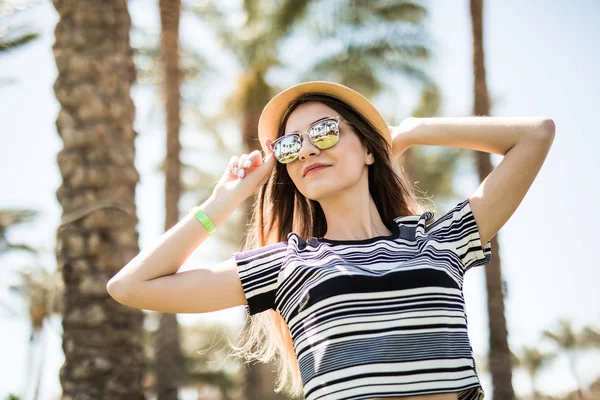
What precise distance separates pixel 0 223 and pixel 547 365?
37249mm

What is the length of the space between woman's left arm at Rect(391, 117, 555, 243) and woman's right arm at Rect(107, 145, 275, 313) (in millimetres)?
1021

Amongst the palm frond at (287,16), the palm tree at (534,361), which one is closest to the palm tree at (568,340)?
the palm tree at (534,361)

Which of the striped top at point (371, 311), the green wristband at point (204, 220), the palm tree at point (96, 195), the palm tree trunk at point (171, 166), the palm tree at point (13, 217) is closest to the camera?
the striped top at point (371, 311)

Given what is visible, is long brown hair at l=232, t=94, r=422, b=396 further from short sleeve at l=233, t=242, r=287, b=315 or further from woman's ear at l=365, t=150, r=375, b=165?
short sleeve at l=233, t=242, r=287, b=315

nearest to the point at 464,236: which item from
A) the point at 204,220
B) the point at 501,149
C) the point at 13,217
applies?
the point at 501,149

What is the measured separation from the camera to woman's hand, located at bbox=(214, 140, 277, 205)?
9.23 feet

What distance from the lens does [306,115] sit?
116 inches

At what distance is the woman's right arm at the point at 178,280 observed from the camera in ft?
8.35

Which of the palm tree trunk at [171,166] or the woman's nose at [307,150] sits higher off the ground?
the palm tree trunk at [171,166]

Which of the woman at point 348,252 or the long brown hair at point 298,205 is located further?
the long brown hair at point 298,205

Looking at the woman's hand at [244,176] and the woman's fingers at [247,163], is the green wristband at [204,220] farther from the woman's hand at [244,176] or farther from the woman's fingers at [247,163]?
the woman's fingers at [247,163]

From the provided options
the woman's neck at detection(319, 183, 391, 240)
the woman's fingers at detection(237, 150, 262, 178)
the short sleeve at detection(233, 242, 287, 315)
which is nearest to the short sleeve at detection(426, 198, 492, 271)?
the woman's neck at detection(319, 183, 391, 240)

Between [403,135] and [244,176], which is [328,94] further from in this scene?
[244,176]

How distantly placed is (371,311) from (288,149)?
78 cm
